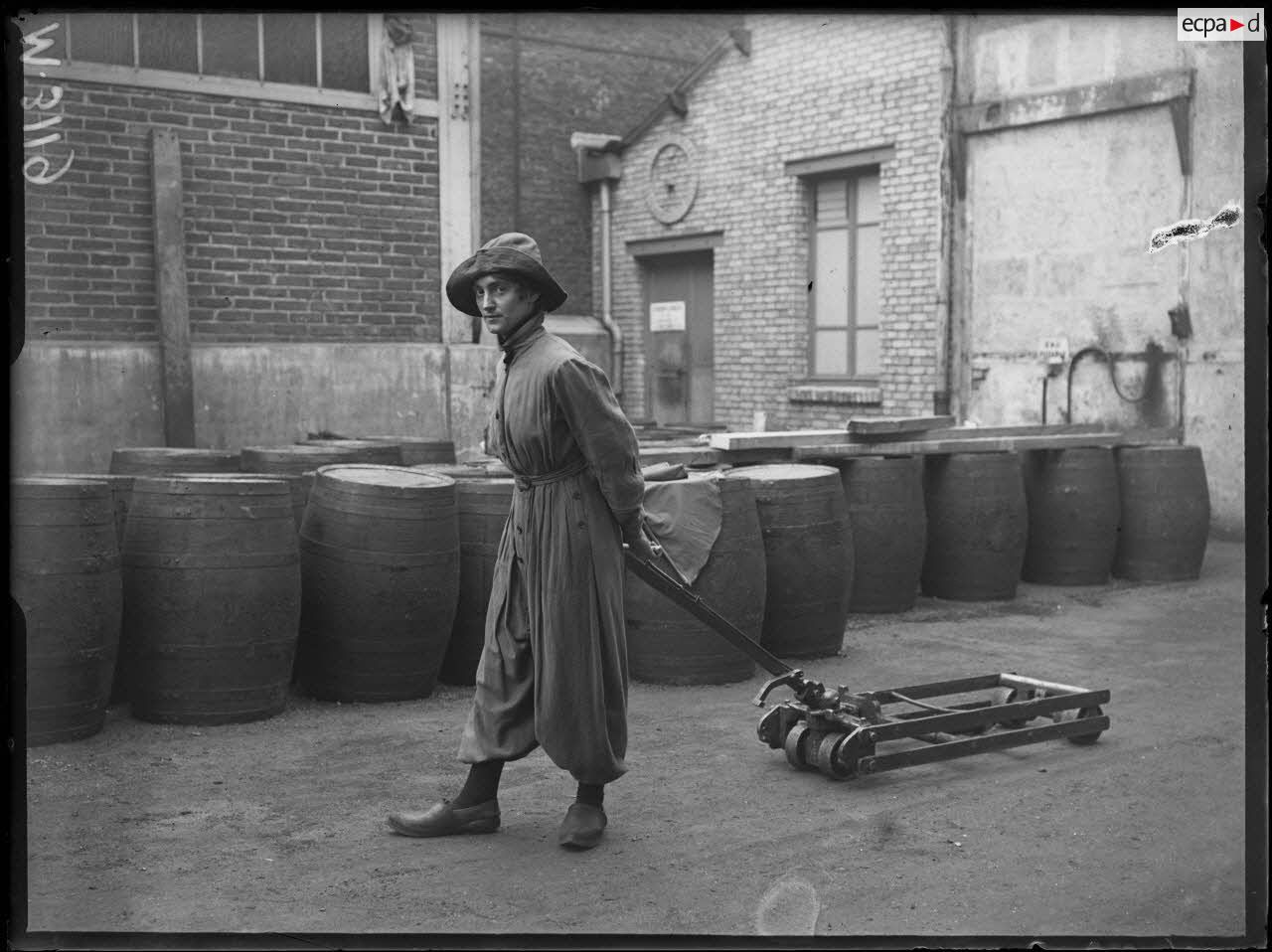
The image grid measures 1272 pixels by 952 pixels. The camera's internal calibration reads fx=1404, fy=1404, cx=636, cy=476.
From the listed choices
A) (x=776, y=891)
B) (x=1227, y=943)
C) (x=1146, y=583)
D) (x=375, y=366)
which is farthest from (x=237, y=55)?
(x=1227, y=943)

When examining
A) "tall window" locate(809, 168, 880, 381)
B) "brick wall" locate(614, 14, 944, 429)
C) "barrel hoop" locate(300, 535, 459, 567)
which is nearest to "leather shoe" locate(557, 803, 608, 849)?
"barrel hoop" locate(300, 535, 459, 567)

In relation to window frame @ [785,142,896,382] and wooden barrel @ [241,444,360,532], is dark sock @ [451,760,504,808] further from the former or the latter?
window frame @ [785,142,896,382]

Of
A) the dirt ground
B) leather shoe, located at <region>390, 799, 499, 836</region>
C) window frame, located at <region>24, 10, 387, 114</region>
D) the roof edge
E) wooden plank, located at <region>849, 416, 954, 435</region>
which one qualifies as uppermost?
the roof edge

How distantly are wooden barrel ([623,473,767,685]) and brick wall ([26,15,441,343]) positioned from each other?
4.72m

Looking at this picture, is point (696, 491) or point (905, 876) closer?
point (905, 876)

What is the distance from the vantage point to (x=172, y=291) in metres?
9.41

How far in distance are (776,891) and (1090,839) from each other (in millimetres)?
1090

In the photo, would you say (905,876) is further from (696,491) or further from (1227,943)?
(696,491)

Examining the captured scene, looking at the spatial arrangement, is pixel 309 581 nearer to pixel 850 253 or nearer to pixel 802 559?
pixel 802 559

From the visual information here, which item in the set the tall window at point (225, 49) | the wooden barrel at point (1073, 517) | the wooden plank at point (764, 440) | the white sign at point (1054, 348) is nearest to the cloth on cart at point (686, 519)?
the wooden plank at point (764, 440)

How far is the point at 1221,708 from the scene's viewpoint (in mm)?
5945

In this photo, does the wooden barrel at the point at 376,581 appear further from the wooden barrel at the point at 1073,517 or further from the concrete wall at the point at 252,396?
the wooden barrel at the point at 1073,517

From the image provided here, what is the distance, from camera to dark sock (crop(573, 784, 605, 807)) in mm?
4242

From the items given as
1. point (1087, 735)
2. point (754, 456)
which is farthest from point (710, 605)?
point (754, 456)
